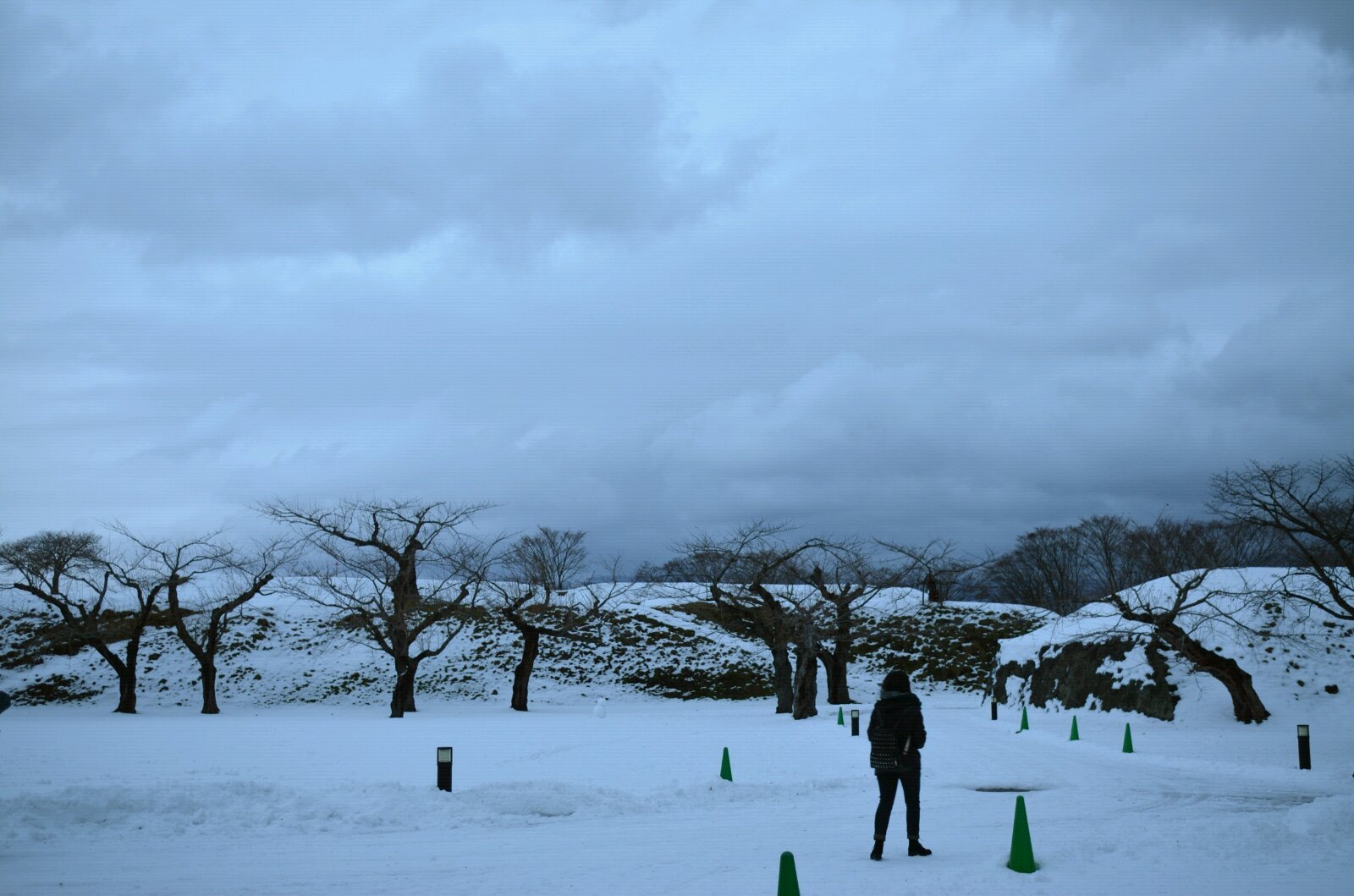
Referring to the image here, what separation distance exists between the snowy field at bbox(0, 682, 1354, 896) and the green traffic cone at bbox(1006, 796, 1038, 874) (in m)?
0.18

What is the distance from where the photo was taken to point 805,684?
30.0 metres

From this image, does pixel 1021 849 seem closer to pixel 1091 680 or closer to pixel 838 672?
pixel 1091 680

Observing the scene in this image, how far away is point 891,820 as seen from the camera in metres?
11.6

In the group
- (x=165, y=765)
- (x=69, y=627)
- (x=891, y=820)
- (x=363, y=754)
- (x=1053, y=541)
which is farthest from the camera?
(x=1053, y=541)

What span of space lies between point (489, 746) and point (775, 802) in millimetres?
10001

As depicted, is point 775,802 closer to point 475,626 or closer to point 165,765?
point 165,765

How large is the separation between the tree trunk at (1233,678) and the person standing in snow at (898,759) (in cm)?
1503

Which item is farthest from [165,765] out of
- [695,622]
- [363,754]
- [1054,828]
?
[695,622]

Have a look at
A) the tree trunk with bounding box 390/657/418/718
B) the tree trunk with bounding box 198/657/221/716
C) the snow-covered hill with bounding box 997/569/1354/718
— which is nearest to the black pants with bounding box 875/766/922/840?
the snow-covered hill with bounding box 997/569/1354/718

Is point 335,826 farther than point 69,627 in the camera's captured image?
No

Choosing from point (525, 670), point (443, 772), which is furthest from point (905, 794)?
point (525, 670)

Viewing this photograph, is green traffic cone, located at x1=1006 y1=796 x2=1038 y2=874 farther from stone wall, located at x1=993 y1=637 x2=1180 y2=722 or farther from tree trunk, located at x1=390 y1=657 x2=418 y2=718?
tree trunk, located at x1=390 y1=657 x2=418 y2=718

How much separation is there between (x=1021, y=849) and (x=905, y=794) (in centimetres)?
123

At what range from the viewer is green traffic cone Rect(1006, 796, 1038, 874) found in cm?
846
